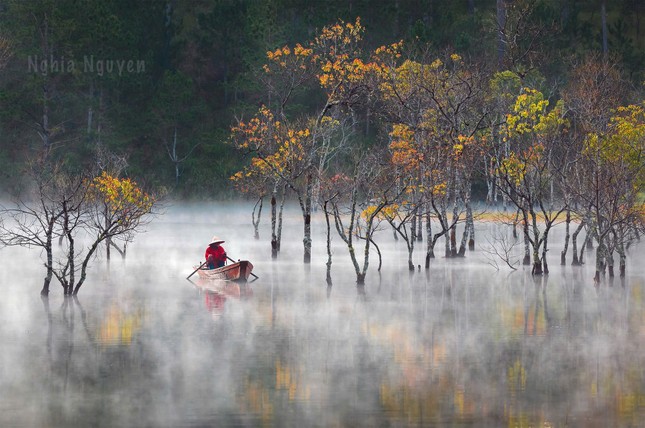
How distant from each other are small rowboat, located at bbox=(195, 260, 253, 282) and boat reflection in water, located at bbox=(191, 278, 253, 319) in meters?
0.29

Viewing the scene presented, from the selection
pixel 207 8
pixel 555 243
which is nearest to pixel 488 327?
pixel 555 243

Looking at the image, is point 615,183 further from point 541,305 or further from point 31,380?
point 31,380

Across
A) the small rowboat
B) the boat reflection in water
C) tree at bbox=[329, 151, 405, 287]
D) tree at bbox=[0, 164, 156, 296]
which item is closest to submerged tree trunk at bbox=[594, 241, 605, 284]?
tree at bbox=[329, 151, 405, 287]

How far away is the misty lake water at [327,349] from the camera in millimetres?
20125

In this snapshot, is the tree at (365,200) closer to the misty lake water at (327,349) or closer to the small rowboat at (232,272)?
the misty lake water at (327,349)

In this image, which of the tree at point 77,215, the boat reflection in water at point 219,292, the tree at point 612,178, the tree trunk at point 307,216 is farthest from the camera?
the tree trunk at point 307,216

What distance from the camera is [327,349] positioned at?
28.2 m

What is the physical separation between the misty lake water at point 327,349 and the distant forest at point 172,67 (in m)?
47.0

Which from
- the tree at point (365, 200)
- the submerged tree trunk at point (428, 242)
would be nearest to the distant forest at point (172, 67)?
the tree at point (365, 200)

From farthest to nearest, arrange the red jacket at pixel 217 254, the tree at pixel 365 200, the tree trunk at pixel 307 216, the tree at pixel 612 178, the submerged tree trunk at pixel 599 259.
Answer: the tree trunk at pixel 307 216, the red jacket at pixel 217 254, the submerged tree trunk at pixel 599 259, the tree at pixel 365 200, the tree at pixel 612 178

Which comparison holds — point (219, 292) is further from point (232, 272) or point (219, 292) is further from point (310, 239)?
point (310, 239)

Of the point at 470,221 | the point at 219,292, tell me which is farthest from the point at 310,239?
the point at 219,292

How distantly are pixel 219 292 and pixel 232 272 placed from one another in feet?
9.40

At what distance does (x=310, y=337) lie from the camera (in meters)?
30.5
